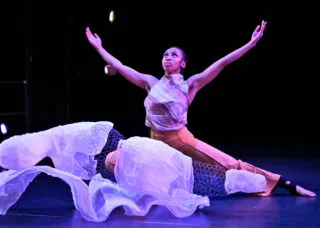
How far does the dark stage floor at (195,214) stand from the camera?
3.38 m

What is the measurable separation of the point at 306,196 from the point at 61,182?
1.78m

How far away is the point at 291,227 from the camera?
3.28m

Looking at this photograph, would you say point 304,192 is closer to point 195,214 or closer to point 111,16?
point 195,214

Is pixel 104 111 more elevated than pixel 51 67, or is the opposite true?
pixel 51 67

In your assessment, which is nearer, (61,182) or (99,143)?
(99,143)

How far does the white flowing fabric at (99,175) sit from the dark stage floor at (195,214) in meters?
0.08

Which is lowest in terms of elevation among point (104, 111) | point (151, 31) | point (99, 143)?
point (104, 111)

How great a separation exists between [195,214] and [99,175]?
0.61 meters

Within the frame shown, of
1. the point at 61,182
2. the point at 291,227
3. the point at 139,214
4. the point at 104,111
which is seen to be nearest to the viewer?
the point at 291,227

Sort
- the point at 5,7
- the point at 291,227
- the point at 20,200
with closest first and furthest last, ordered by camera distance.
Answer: the point at 291,227 < the point at 20,200 < the point at 5,7

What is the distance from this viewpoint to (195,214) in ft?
11.9

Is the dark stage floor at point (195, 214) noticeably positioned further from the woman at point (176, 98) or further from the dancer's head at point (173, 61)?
the dancer's head at point (173, 61)

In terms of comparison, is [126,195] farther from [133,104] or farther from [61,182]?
[133,104]

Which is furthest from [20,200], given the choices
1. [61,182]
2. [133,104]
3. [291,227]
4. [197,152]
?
[133,104]
